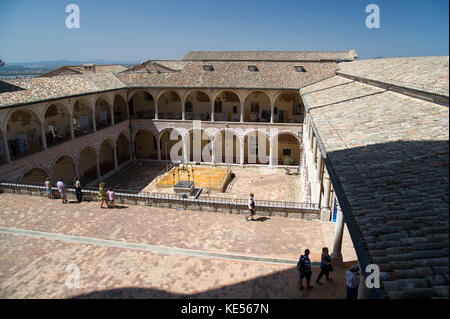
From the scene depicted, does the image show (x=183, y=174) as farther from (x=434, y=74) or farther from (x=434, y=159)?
(x=434, y=159)

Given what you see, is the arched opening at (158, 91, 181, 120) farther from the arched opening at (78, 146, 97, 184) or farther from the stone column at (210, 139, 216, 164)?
the arched opening at (78, 146, 97, 184)

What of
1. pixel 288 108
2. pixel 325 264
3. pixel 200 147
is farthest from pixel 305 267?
pixel 200 147

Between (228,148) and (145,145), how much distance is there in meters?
9.52

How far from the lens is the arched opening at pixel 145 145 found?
3524 cm

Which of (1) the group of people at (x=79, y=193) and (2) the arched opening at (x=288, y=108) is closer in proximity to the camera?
(1) the group of people at (x=79, y=193)

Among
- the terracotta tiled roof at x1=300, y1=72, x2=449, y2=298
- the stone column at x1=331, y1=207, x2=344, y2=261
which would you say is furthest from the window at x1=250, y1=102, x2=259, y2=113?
the stone column at x1=331, y1=207, x2=344, y2=261

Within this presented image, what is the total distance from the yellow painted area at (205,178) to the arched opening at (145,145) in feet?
20.6

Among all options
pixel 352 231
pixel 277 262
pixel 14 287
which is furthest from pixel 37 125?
pixel 352 231

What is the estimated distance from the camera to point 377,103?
13.0 meters

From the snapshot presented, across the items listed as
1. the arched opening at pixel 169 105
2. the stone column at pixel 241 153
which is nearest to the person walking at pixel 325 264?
the stone column at pixel 241 153

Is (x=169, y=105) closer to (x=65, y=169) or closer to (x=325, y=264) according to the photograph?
(x=65, y=169)

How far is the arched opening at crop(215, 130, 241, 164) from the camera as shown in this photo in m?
33.1

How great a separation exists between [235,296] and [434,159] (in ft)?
21.1

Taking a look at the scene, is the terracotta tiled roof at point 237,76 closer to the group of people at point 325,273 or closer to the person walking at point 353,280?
the group of people at point 325,273
